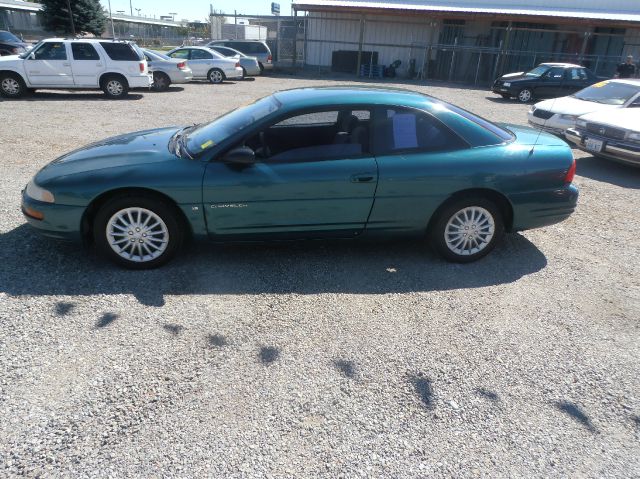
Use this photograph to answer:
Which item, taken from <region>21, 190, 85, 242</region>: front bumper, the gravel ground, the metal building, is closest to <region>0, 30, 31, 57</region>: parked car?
the metal building

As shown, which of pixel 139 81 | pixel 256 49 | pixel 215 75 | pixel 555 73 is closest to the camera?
pixel 139 81

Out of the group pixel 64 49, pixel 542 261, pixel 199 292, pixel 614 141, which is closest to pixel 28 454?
pixel 199 292

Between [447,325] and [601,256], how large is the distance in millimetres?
2270

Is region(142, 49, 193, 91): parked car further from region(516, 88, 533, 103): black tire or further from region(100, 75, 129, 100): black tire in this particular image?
region(516, 88, 533, 103): black tire

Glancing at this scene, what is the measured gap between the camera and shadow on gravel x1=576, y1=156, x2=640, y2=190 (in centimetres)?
Answer: 741

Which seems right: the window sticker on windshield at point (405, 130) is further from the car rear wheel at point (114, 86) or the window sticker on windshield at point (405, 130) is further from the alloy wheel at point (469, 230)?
the car rear wheel at point (114, 86)

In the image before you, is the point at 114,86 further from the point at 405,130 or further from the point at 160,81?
the point at 405,130


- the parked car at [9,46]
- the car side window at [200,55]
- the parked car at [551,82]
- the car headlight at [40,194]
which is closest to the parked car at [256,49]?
the car side window at [200,55]

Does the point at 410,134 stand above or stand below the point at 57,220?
above

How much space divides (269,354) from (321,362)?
1.14 feet

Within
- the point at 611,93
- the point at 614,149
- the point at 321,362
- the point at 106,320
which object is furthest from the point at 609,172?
the point at 106,320

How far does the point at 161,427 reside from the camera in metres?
2.51

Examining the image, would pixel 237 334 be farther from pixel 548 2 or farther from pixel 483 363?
pixel 548 2

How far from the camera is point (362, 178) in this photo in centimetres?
395
